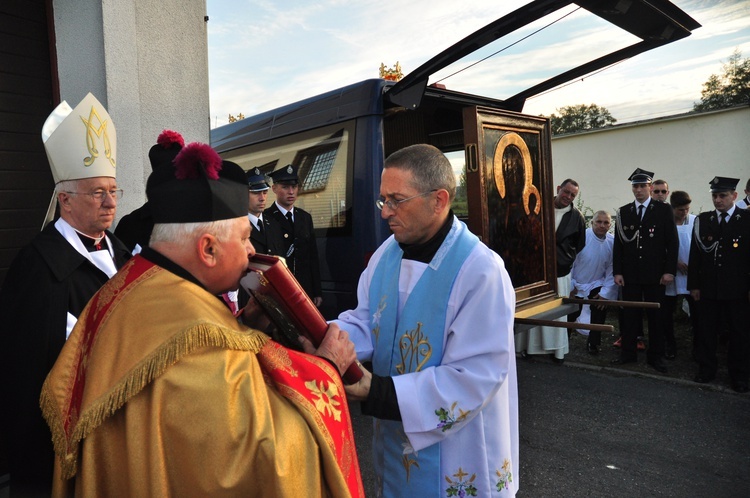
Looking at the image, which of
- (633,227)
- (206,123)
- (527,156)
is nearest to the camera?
(206,123)

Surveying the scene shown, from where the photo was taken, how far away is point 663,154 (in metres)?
13.8

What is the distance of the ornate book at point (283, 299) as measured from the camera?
146cm

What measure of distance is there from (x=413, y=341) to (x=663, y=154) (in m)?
14.2

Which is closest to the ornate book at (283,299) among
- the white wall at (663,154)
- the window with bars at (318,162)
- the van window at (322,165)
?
the van window at (322,165)

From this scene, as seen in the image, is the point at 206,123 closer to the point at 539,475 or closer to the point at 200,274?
the point at 200,274

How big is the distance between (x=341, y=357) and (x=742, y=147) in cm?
1403

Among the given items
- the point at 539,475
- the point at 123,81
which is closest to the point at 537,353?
the point at 539,475

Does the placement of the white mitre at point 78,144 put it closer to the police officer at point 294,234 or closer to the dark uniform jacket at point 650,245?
the police officer at point 294,234

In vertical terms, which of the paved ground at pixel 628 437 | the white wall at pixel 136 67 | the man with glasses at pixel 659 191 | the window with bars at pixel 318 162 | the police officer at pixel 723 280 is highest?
the white wall at pixel 136 67

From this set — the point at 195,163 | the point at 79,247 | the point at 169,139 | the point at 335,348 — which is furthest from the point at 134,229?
the point at 335,348

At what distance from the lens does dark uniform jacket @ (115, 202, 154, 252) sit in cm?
325

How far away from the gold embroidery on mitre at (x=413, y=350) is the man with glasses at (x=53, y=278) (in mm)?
1317

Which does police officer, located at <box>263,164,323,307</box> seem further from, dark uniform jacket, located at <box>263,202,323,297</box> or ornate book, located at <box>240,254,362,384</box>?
ornate book, located at <box>240,254,362,384</box>

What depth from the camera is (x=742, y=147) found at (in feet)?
40.5
